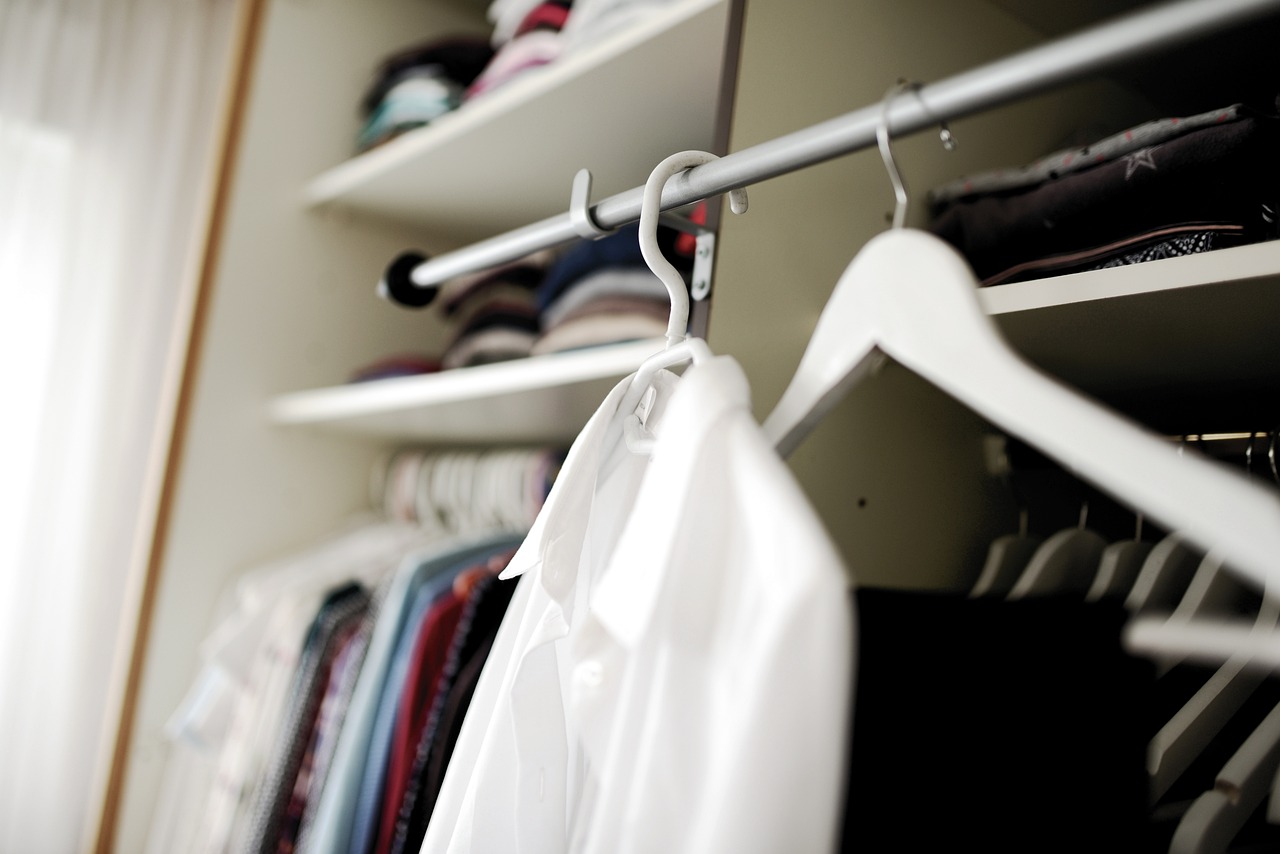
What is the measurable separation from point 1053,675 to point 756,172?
0.30 m

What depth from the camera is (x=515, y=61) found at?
107cm

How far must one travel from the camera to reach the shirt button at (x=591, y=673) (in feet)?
1.47

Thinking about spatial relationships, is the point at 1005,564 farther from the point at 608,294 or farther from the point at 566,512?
the point at 608,294

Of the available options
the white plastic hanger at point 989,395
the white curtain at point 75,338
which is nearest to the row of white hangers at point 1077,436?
the white plastic hanger at point 989,395

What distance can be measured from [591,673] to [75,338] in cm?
125

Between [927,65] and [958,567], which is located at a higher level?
[927,65]

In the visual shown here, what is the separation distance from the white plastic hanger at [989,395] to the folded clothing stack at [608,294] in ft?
Result: 1.53

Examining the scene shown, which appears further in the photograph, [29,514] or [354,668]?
[29,514]

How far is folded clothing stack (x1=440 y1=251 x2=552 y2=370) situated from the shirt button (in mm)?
808

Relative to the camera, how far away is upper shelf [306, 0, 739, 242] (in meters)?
0.82

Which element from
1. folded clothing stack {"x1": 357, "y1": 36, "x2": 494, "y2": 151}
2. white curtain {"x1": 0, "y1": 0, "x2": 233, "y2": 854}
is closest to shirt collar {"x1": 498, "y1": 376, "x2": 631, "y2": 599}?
folded clothing stack {"x1": 357, "y1": 36, "x2": 494, "y2": 151}

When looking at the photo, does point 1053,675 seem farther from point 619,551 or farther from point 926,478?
point 926,478

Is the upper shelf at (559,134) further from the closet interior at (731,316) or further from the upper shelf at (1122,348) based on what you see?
the upper shelf at (1122,348)

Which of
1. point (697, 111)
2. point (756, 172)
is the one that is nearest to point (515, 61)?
point (697, 111)
